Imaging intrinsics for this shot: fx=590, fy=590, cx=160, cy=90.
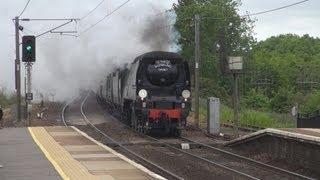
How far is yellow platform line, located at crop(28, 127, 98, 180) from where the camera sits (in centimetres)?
1121

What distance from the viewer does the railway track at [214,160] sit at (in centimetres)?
Result: 1368

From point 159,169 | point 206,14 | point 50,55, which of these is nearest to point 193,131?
point 159,169

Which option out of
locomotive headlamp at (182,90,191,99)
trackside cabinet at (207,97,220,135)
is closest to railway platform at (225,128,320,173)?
locomotive headlamp at (182,90,191,99)

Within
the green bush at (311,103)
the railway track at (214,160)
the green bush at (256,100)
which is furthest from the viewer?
the green bush at (256,100)

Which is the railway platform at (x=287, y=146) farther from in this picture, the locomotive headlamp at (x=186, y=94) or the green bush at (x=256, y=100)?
the green bush at (x=256, y=100)

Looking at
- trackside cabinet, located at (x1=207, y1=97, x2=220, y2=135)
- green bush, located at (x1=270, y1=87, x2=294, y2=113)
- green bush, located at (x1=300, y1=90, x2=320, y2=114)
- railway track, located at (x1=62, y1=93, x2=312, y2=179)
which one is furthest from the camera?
green bush, located at (x1=270, y1=87, x2=294, y2=113)

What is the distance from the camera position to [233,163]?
16188mm

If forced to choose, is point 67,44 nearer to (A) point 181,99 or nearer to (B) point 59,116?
(B) point 59,116

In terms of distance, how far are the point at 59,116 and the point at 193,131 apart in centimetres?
1293

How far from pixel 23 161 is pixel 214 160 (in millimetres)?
5707

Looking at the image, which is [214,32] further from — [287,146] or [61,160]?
[61,160]

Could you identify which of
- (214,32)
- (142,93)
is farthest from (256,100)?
(142,93)

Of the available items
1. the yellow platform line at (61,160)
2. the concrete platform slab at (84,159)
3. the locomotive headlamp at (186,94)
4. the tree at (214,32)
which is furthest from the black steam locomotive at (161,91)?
the tree at (214,32)

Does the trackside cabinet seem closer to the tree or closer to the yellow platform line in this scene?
the yellow platform line
